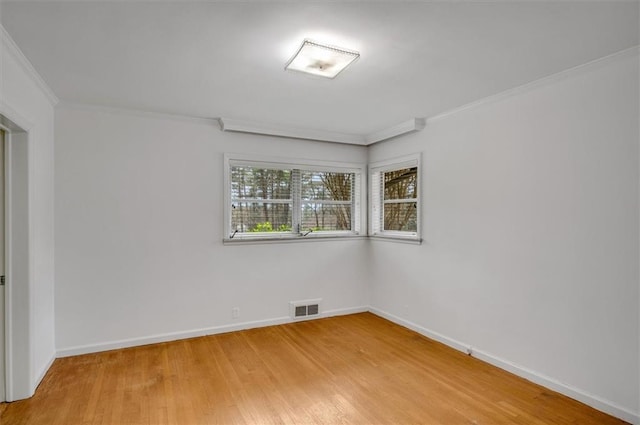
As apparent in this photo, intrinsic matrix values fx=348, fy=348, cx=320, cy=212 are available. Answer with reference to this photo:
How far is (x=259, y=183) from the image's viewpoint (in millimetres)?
4469

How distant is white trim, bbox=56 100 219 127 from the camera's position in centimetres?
346

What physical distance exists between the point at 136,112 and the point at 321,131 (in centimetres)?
218

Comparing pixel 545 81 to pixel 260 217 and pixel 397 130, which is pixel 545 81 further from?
pixel 260 217

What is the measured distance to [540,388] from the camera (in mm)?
2834

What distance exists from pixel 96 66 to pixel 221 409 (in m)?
2.72

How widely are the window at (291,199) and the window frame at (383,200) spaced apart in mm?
182

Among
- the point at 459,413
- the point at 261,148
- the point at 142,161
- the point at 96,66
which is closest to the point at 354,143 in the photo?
the point at 261,148

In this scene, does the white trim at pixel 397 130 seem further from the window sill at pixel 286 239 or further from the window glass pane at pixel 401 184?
the window sill at pixel 286 239

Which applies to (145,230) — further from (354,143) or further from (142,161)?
(354,143)

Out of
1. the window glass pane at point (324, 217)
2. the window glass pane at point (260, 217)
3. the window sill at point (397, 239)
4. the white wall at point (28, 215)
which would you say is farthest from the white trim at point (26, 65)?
the window sill at point (397, 239)

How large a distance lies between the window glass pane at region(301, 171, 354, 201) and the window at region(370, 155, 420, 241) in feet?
1.25

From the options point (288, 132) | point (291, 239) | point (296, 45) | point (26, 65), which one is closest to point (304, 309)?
point (291, 239)

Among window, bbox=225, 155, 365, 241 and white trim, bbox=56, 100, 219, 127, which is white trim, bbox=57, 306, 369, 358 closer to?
window, bbox=225, 155, 365, 241

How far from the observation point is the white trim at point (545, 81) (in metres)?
2.40
